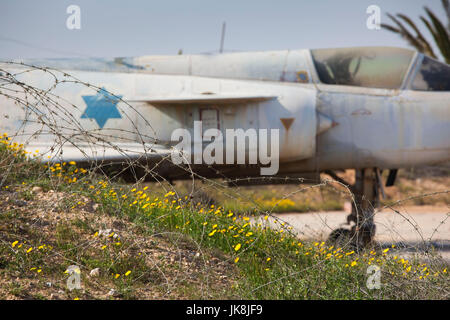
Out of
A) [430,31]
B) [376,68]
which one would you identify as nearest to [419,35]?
[430,31]

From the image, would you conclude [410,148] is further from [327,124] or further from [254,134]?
[254,134]

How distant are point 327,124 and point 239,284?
196 inches

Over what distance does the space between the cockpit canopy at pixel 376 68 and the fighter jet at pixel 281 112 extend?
0.8 inches

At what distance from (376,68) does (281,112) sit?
218cm

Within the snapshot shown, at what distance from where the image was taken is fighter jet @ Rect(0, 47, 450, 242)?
8180 millimetres

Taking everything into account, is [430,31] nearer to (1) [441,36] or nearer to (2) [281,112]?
(1) [441,36]

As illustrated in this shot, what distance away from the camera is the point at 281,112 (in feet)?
27.0

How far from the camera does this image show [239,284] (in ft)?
13.3

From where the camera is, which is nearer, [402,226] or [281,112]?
[281,112]

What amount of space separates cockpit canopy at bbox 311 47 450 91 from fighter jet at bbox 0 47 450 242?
0.02 m

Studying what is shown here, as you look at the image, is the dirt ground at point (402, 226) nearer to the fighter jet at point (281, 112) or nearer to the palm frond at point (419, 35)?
the fighter jet at point (281, 112)

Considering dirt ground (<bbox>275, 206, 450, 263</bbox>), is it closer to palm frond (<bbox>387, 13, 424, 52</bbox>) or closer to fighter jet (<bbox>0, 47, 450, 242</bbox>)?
fighter jet (<bbox>0, 47, 450, 242</bbox>)

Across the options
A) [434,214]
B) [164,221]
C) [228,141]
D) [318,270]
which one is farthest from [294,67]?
[434,214]

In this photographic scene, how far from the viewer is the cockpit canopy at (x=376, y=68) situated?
28.3 feet
